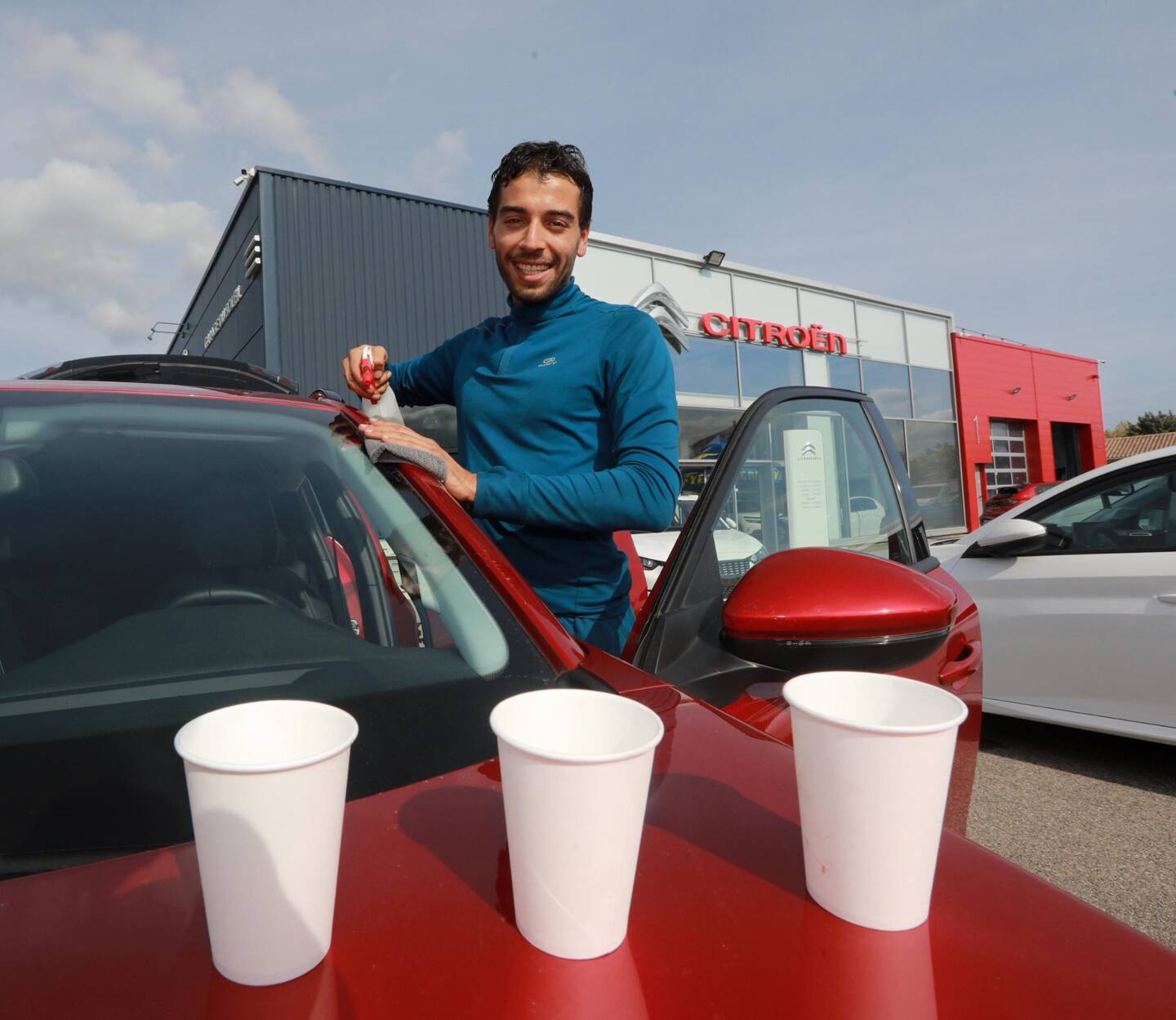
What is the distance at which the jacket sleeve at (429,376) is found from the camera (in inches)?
80.4

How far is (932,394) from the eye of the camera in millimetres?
19391

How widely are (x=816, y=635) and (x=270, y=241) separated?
9.54m

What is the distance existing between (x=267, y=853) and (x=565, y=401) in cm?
125

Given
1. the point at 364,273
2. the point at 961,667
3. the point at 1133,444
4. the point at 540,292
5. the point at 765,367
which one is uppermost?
the point at 364,273

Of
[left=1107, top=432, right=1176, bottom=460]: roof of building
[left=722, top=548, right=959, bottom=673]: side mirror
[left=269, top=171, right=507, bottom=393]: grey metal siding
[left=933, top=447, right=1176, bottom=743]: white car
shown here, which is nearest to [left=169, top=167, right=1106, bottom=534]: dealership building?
[left=269, top=171, right=507, bottom=393]: grey metal siding

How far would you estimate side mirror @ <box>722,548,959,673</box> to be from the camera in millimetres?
1162

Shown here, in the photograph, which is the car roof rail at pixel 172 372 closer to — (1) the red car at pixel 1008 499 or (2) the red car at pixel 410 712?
(2) the red car at pixel 410 712

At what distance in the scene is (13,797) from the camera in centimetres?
77

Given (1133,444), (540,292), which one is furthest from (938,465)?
(1133,444)

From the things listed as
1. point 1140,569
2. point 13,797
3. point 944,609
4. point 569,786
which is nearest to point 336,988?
point 569,786

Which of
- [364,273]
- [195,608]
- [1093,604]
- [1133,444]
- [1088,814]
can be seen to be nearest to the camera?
[195,608]

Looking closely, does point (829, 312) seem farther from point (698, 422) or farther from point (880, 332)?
point (698, 422)

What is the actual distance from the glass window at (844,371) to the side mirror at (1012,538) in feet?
44.0

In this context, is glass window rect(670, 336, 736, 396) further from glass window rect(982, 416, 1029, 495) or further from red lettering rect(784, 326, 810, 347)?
glass window rect(982, 416, 1029, 495)
